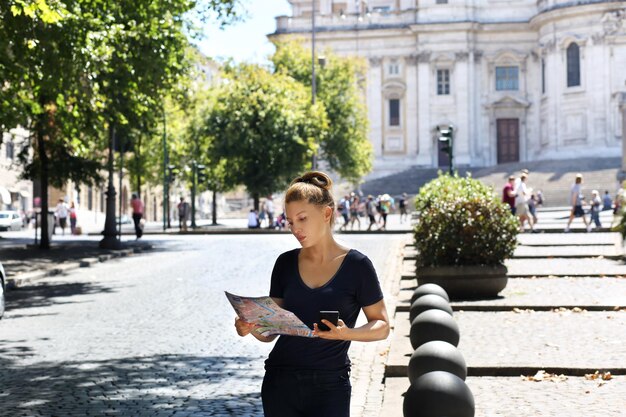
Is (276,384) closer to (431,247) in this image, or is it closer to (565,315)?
(565,315)

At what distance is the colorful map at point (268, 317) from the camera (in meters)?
4.35

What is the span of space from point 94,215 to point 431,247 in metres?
67.2

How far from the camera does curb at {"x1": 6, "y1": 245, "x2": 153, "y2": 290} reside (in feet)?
68.5

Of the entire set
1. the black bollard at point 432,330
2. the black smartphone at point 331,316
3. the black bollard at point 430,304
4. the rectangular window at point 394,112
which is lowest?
the black bollard at point 432,330

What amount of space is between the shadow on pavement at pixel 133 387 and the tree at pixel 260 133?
42951 mm

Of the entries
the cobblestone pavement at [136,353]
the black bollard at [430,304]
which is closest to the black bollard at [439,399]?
the cobblestone pavement at [136,353]

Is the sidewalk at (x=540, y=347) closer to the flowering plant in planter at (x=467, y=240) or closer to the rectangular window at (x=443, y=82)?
the flowering plant in planter at (x=467, y=240)

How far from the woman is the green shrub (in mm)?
10877

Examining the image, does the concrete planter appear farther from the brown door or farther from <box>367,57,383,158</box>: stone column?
the brown door

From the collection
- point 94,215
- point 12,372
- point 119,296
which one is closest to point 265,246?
point 119,296

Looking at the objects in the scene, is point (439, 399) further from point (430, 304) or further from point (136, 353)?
point (136, 353)

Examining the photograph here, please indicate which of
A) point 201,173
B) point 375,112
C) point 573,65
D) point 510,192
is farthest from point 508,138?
point 510,192

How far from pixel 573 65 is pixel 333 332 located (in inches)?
3454

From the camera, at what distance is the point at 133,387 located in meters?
9.43
